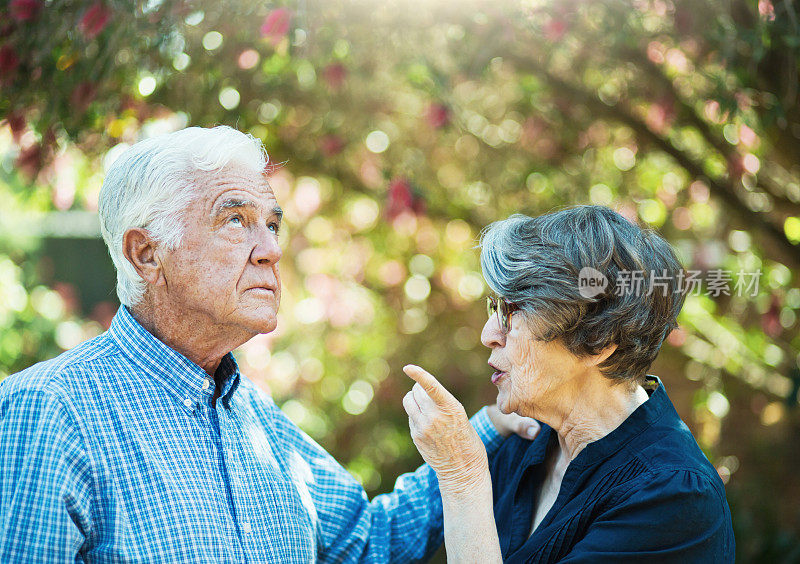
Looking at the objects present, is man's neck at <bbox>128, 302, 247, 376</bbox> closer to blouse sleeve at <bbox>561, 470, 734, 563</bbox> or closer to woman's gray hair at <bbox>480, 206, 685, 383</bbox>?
woman's gray hair at <bbox>480, 206, 685, 383</bbox>

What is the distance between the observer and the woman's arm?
1.97 m

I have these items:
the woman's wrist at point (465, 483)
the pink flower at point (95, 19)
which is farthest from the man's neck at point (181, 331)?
the pink flower at point (95, 19)

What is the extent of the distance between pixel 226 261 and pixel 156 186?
9.6 inches

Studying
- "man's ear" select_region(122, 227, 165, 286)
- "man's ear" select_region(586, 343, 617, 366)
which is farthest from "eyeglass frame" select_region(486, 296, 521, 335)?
"man's ear" select_region(122, 227, 165, 286)

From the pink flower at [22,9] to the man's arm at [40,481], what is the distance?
67.1 inches

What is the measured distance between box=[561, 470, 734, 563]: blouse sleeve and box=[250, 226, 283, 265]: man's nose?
1024 millimetres

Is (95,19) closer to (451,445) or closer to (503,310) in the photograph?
(503,310)

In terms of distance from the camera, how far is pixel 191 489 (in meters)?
1.82

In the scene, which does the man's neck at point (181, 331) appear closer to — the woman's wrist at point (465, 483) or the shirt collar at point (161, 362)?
the shirt collar at point (161, 362)

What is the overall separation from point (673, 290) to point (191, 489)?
51.6 inches

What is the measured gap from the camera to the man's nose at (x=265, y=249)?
199 cm

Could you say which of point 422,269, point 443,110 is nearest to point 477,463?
point 443,110

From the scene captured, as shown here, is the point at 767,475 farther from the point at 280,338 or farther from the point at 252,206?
the point at 252,206

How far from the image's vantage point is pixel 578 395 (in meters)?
2.12
